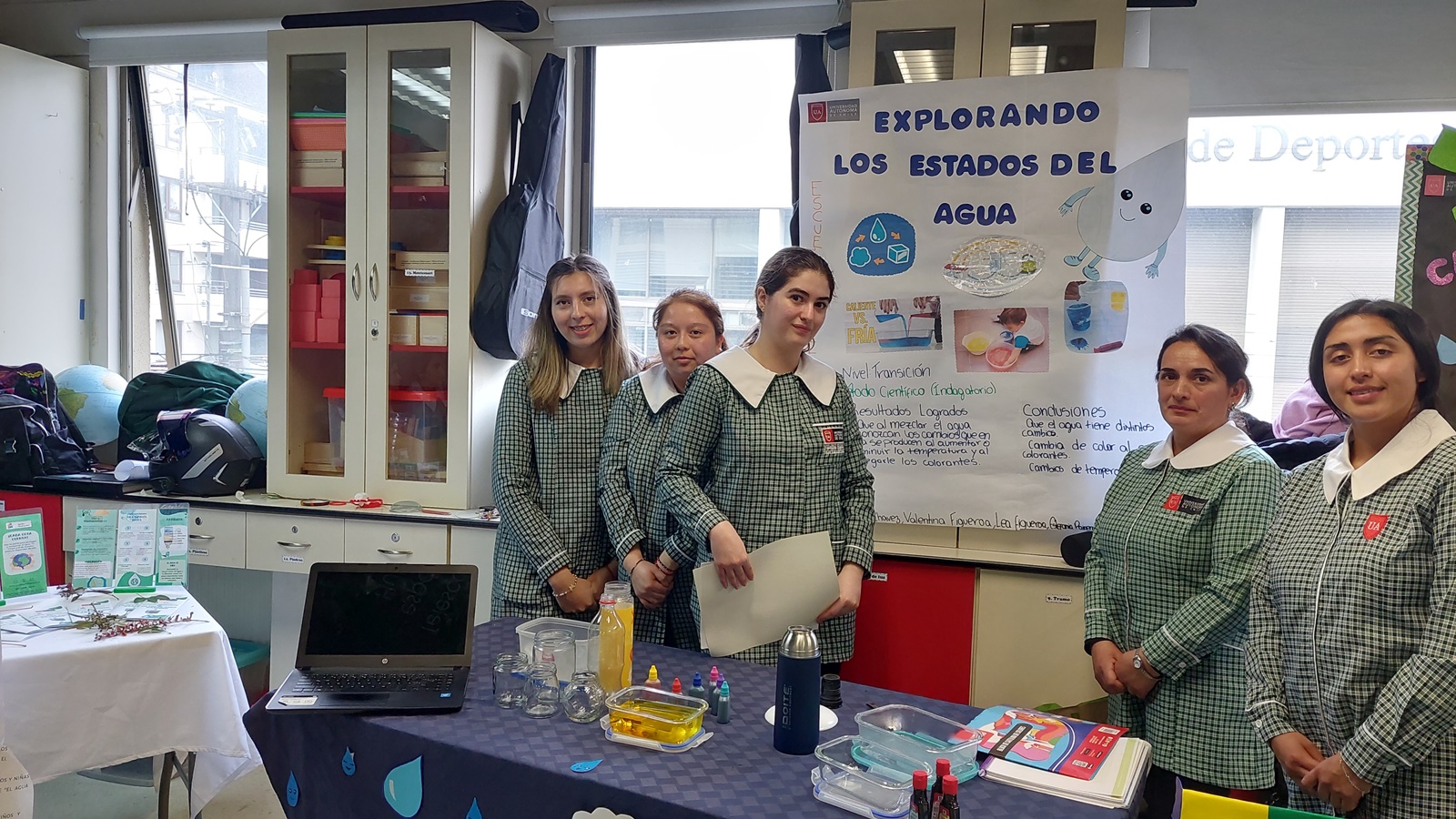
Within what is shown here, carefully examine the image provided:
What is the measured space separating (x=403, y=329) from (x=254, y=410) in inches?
29.5

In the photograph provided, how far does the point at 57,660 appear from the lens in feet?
6.75

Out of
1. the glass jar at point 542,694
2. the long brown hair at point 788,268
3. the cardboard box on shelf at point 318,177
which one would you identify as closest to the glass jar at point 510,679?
the glass jar at point 542,694

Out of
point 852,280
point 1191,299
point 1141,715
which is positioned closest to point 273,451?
point 852,280

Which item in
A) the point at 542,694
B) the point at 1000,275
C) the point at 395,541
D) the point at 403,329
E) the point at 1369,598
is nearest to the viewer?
the point at 1369,598

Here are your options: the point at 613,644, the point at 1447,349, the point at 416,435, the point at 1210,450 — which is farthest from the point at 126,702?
the point at 1447,349

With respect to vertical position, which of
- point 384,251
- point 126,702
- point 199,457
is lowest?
point 126,702

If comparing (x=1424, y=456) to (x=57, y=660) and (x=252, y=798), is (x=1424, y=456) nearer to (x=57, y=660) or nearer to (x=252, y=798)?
(x=57, y=660)

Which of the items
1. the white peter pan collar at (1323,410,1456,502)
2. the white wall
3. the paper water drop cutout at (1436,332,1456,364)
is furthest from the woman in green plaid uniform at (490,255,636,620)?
the white wall

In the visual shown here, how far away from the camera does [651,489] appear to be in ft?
7.43

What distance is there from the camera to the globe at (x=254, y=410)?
3.56m

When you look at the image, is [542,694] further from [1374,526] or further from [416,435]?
[416,435]

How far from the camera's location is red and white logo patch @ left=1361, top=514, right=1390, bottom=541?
157 cm

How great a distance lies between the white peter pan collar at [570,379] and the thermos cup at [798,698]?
3.44 ft

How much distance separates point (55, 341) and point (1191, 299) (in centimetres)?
428
